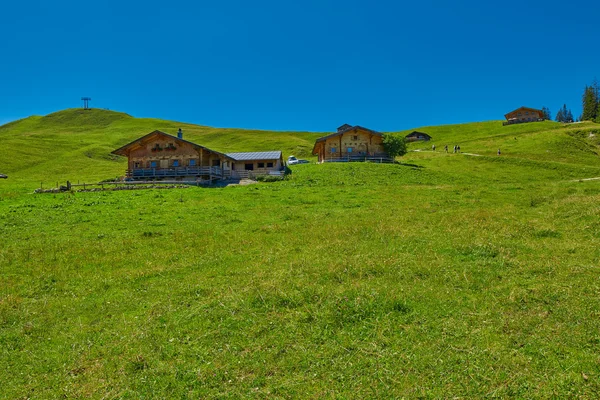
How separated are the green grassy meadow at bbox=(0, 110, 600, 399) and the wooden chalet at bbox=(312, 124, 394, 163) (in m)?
40.7

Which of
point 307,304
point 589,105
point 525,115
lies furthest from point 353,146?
point 589,105

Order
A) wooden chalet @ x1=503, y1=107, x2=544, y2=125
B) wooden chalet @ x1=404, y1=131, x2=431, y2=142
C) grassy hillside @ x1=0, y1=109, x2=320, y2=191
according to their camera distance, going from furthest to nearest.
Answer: wooden chalet @ x1=503, y1=107, x2=544, y2=125 → wooden chalet @ x1=404, y1=131, x2=431, y2=142 → grassy hillside @ x1=0, y1=109, x2=320, y2=191

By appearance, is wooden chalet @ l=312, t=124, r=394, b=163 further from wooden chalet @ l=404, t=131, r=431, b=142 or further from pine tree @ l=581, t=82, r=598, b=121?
pine tree @ l=581, t=82, r=598, b=121

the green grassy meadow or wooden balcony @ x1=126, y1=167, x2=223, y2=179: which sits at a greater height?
wooden balcony @ x1=126, y1=167, x2=223, y2=179

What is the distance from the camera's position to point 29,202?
27.7 metres

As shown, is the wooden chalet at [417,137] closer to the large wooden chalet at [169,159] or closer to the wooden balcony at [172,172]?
the large wooden chalet at [169,159]

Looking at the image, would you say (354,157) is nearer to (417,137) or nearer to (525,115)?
(417,137)

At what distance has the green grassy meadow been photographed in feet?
20.5

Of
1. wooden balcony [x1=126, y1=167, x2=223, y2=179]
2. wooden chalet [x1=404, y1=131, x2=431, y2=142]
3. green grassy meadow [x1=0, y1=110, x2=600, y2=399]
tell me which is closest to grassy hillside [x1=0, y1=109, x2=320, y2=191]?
wooden balcony [x1=126, y1=167, x2=223, y2=179]

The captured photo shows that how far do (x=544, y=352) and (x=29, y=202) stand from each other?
33946 millimetres

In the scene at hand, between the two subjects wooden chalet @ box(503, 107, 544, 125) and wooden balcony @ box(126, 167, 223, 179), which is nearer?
wooden balcony @ box(126, 167, 223, 179)

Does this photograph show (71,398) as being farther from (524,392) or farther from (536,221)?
(536,221)

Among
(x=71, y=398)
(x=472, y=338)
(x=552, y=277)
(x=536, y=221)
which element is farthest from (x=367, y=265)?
(x=536, y=221)

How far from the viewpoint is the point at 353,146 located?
2441 inches
